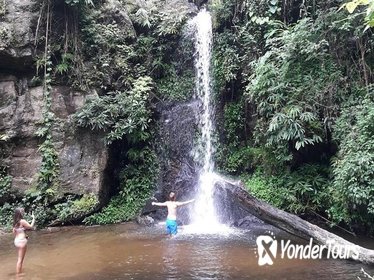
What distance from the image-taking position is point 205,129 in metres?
13.3

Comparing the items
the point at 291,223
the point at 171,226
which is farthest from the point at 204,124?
the point at 291,223

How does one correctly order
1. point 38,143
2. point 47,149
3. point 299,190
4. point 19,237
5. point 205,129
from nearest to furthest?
point 19,237 → point 299,190 → point 47,149 → point 38,143 → point 205,129

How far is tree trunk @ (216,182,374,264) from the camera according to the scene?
6.86 meters

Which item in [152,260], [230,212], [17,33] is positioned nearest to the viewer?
[152,260]

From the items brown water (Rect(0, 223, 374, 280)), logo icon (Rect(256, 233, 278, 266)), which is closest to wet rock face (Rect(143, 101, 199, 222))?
brown water (Rect(0, 223, 374, 280))

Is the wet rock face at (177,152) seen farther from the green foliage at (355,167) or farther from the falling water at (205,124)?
the green foliage at (355,167)

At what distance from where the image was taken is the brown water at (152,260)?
21.5ft

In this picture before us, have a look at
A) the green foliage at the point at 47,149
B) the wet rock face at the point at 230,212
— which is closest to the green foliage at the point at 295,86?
the wet rock face at the point at 230,212

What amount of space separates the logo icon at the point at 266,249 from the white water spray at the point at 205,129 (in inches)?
56.2

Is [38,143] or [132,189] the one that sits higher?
[38,143]

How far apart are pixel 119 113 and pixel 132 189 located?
240 cm

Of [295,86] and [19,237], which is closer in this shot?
[19,237]

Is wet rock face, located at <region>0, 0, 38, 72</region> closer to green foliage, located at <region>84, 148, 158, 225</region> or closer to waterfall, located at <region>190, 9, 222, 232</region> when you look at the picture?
green foliage, located at <region>84, 148, 158, 225</region>

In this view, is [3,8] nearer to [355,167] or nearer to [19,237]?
[19,237]
